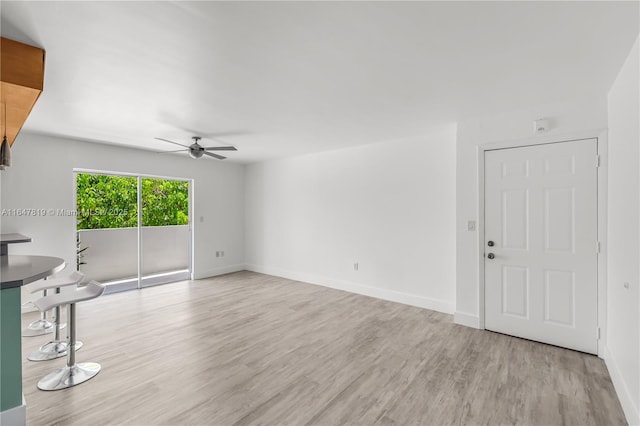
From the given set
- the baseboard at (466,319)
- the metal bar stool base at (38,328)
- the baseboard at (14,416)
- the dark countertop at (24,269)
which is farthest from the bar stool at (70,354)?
the baseboard at (466,319)

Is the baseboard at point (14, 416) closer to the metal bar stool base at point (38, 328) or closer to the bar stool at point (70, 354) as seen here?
the bar stool at point (70, 354)

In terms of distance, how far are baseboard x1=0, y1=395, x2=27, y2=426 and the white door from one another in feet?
14.2

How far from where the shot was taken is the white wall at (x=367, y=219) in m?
4.22

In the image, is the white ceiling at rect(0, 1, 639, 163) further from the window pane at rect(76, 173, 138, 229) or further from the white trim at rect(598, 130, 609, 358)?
the window pane at rect(76, 173, 138, 229)

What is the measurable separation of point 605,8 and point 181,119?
3.89 meters

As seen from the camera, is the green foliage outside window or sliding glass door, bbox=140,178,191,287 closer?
the green foliage outside window

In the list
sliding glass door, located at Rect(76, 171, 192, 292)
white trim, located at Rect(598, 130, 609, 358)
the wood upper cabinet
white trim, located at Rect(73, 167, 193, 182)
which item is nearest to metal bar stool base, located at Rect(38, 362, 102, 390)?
the wood upper cabinet

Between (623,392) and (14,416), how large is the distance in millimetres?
4270

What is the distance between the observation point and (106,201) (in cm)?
526

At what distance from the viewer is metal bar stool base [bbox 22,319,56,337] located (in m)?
3.42

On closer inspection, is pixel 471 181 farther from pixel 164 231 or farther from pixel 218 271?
pixel 164 231

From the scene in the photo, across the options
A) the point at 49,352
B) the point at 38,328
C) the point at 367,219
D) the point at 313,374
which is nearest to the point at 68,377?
the point at 49,352

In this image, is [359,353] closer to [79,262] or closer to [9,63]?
[9,63]

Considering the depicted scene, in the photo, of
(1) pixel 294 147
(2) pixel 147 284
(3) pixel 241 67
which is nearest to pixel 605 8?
(3) pixel 241 67
